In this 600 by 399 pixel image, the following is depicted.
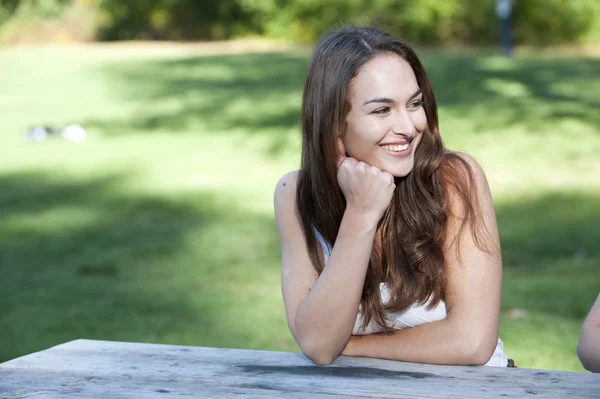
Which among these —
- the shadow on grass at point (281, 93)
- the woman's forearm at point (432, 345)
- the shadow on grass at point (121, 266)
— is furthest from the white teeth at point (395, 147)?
the shadow on grass at point (281, 93)

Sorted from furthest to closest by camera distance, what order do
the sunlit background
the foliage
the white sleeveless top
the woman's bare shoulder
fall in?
the foliage < the sunlit background < the woman's bare shoulder < the white sleeveless top

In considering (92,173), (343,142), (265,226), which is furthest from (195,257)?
(343,142)

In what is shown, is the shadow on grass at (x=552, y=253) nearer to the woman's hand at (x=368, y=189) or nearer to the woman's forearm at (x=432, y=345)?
the woman's forearm at (x=432, y=345)

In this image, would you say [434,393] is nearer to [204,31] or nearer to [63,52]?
[63,52]

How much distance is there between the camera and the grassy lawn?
5.28 meters

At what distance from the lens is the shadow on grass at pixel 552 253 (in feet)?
17.7

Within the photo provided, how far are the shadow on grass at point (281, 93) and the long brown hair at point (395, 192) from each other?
871 cm

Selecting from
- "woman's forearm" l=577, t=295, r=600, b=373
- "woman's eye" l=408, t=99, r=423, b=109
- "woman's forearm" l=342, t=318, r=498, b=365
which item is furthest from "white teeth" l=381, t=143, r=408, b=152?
"woman's forearm" l=577, t=295, r=600, b=373

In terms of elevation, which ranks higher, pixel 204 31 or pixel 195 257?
pixel 204 31

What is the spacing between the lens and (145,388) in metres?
2.00

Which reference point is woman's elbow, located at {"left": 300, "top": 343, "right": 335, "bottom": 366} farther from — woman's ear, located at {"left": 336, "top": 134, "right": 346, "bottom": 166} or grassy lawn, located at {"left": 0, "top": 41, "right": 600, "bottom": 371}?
grassy lawn, located at {"left": 0, "top": 41, "right": 600, "bottom": 371}

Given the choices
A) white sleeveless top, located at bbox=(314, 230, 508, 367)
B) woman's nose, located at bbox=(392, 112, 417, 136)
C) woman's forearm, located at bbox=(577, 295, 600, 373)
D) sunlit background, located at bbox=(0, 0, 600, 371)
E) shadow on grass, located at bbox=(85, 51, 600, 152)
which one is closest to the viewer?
woman's forearm, located at bbox=(577, 295, 600, 373)

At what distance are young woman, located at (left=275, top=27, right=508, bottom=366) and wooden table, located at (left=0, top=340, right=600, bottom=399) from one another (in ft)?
0.41

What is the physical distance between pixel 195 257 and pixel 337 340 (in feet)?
15.2
